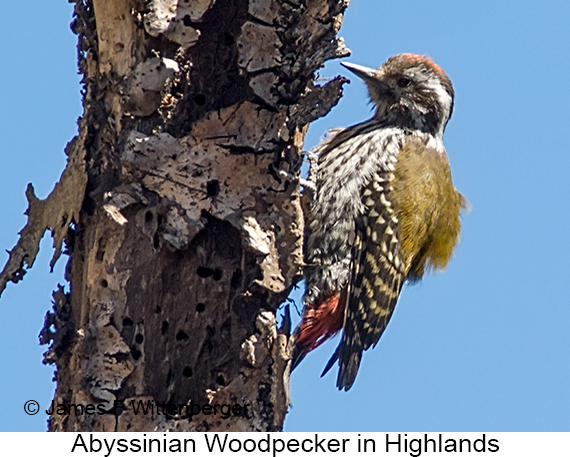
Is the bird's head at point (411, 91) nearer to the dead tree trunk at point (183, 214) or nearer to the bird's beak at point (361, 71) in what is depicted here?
the bird's beak at point (361, 71)

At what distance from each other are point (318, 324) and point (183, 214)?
176 centimetres

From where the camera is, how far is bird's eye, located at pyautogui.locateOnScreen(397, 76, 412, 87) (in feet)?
18.8

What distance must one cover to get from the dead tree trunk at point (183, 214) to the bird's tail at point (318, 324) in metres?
1.35

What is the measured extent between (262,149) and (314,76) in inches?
14.7

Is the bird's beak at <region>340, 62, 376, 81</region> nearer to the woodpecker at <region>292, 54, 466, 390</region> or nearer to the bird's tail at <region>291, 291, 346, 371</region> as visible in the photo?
the woodpecker at <region>292, 54, 466, 390</region>

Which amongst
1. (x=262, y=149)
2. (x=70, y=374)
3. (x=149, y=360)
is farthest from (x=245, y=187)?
(x=70, y=374)

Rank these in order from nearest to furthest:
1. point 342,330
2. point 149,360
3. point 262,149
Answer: point 149,360 < point 262,149 < point 342,330

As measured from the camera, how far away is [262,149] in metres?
3.57

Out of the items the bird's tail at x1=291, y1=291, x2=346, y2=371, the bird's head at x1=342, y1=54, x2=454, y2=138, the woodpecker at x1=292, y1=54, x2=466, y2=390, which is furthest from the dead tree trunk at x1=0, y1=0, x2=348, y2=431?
the bird's head at x1=342, y1=54, x2=454, y2=138

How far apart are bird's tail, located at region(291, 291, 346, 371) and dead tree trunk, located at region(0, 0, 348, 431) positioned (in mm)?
1346

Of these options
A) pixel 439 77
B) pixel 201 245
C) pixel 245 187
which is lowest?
pixel 201 245

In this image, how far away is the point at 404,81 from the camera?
573 cm
